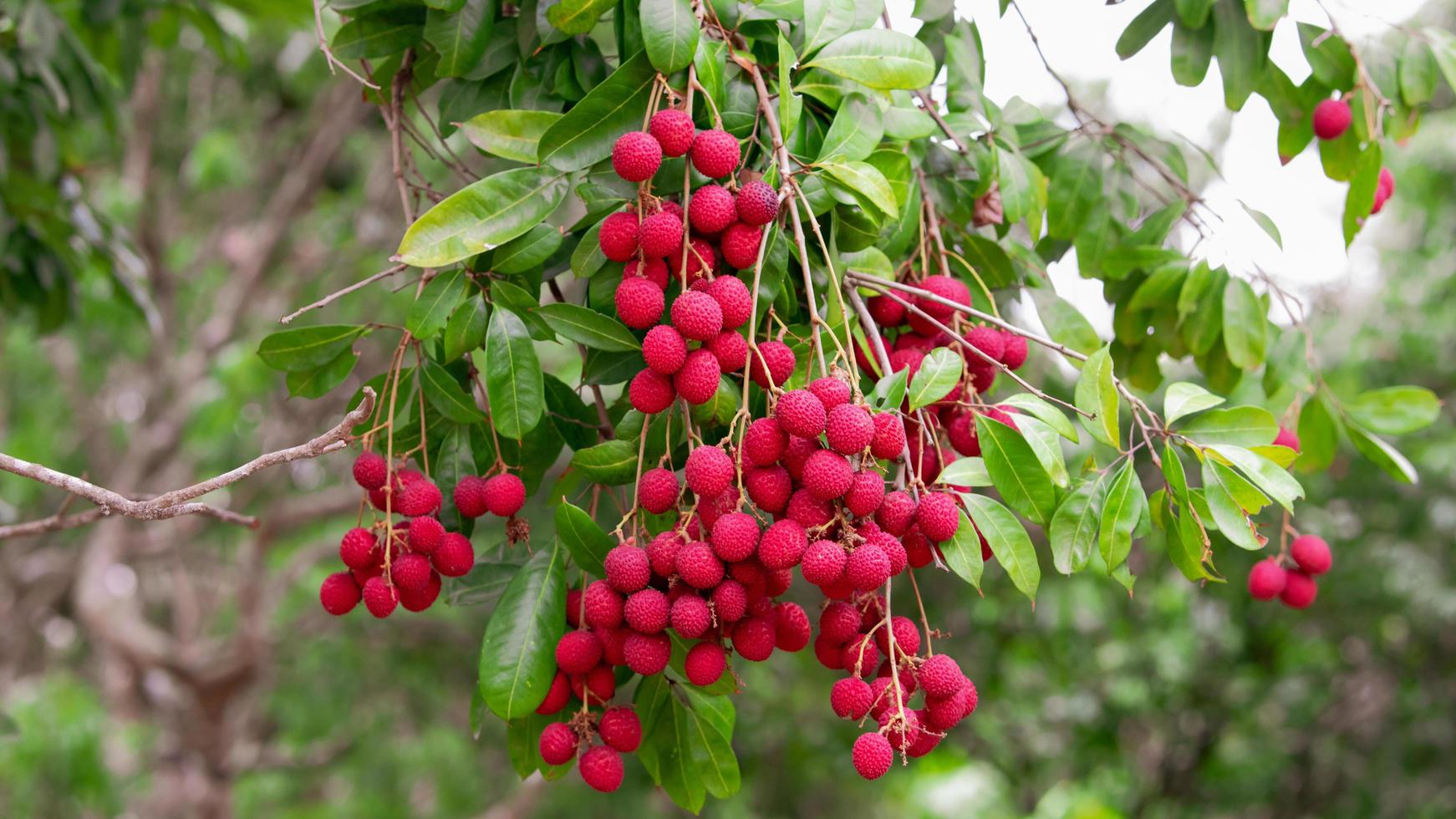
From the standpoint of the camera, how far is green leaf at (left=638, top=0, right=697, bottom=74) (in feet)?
2.94

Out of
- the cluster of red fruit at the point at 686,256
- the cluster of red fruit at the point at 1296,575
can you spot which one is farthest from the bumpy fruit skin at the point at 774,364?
the cluster of red fruit at the point at 1296,575

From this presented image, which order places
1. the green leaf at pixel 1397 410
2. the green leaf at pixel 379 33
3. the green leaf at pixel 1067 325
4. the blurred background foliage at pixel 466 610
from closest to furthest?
the green leaf at pixel 379 33 < the green leaf at pixel 1067 325 < the green leaf at pixel 1397 410 < the blurred background foliage at pixel 466 610

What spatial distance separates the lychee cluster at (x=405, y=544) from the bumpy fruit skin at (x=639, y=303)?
261 millimetres

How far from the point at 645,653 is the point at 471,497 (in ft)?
0.89

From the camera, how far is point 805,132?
107 cm

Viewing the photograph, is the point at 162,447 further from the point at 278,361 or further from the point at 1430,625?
the point at 1430,625

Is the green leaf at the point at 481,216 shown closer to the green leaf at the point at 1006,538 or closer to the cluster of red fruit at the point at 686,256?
the cluster of red fruit at the point at 686,256

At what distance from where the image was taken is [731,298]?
83 centimetres

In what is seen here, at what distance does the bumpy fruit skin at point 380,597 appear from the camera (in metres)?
0.99

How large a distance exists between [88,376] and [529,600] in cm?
488

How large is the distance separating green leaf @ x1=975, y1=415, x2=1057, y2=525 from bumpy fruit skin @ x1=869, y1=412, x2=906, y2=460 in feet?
0.48

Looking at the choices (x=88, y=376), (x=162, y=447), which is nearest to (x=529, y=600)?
(x=162, y=447)

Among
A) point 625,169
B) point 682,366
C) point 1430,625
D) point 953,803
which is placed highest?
point 625,169

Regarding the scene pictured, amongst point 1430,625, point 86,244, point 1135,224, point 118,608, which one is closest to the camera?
point 1135,224
